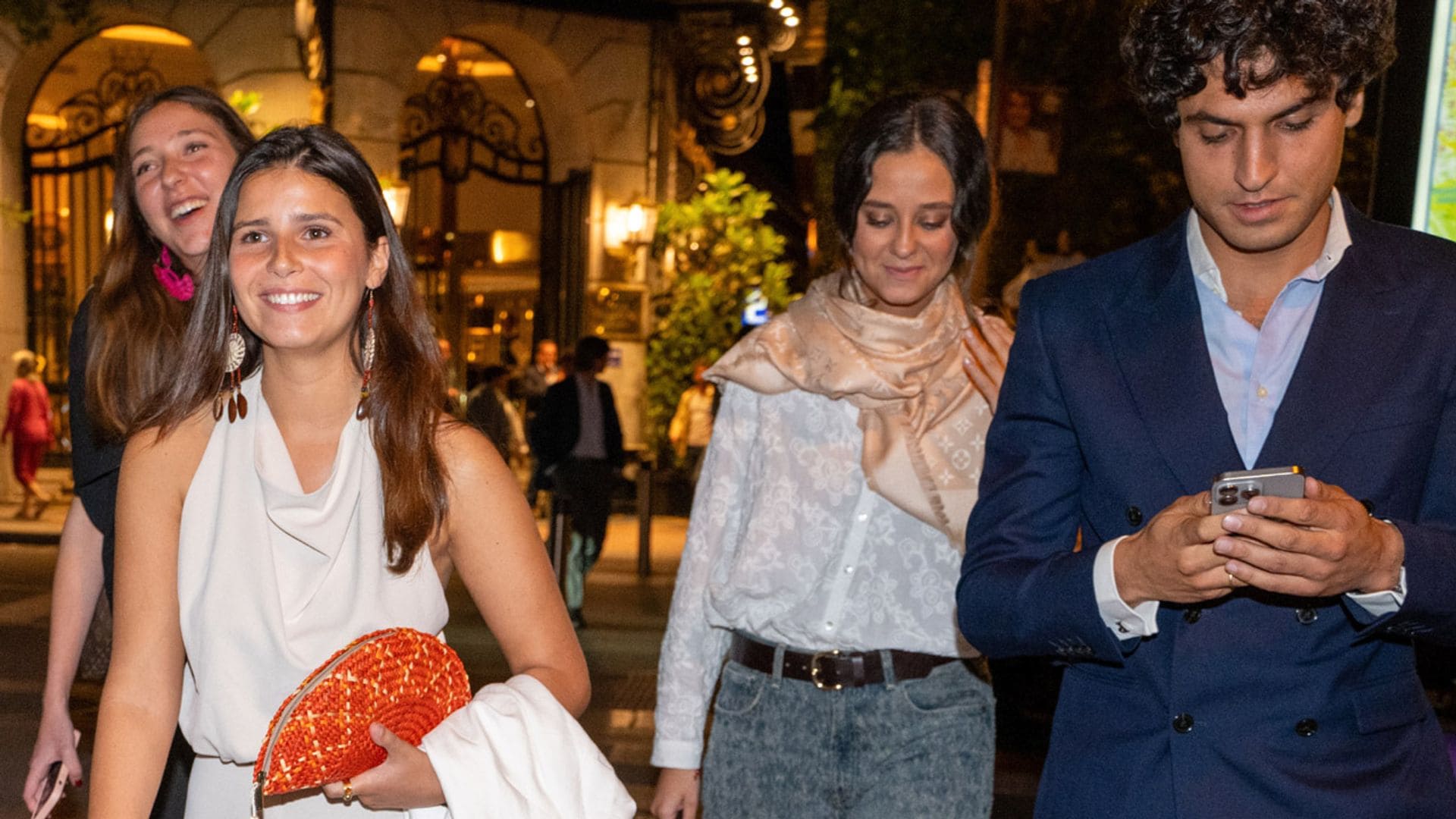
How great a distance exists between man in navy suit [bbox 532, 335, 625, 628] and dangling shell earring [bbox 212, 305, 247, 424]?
9058mm

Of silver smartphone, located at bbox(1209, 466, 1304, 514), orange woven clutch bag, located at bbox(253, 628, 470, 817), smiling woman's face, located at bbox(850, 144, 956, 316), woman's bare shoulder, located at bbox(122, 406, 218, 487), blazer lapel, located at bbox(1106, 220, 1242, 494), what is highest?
smiling woman's face, located at bbox(850, 144, 956, 316)

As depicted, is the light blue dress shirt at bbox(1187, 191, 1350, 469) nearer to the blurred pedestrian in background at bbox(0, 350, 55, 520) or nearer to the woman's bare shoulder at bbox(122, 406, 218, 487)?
the woman's bare shoulder at bbox(122, 406, 218, 487)

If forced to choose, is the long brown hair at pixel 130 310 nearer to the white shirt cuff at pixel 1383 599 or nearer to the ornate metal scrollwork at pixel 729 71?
the white shirt cuff at pixel 1383 599

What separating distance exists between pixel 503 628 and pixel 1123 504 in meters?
1.08

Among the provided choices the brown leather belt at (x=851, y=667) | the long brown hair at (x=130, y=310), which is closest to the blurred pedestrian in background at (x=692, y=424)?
the long brown hair at (x=130, y=310)

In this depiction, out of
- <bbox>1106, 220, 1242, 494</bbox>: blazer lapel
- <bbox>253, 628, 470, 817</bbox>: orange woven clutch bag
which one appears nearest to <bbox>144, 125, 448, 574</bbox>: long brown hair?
<bbox>253, 628, 470, 817</bbox>: orange woven clutch bag

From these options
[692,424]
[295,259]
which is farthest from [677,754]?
[692,424]

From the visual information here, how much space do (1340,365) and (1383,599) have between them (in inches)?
13.1

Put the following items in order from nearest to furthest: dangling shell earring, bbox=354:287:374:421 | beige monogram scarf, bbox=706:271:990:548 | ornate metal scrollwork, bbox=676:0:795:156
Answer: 1. dangling shell earring, bbox=354:287:374:421
2. beige monogram scarf, bbox=706:271:990:548
3. ornate metal scrollwork, bbox=676:0:795:156

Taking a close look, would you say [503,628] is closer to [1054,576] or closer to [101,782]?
[101,782]

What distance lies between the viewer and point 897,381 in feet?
11.4

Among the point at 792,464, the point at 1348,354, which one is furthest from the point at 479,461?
the point at 1348,354

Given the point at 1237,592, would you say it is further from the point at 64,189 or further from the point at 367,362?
the point at 64,189

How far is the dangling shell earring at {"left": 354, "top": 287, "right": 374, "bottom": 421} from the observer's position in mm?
2662
